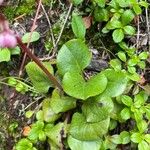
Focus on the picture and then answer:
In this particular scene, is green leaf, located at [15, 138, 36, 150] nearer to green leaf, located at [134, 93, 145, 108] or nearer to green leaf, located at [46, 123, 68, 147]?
green leaf, located at [46, 123, 68, 147]

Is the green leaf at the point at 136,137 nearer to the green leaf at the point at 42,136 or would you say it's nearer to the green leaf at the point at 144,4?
the green leaf at the point at 42,136

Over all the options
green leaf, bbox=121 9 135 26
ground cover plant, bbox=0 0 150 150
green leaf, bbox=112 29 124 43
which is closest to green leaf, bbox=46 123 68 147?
ground cover plant, bbox=0 0 150 150

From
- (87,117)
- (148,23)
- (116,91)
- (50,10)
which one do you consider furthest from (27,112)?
(148,23)

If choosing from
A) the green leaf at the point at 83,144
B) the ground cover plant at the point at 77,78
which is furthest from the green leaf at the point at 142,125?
the green leaf at the point at 83,144

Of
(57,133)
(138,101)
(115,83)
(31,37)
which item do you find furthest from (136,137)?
(31,37)

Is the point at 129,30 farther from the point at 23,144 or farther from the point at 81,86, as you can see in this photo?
the point at 23,144

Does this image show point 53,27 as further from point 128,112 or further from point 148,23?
point 128,112
